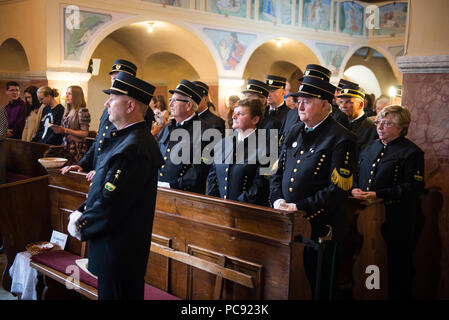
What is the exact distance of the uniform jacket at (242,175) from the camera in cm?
349

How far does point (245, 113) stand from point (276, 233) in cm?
124

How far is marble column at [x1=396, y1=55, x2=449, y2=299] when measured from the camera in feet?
13.0

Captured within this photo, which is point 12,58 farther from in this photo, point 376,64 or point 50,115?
point 376,64

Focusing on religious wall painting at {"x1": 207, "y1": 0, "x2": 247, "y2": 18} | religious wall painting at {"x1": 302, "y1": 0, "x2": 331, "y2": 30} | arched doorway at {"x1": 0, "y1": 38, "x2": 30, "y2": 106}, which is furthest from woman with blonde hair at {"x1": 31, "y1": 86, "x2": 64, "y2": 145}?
religious wall painting at {"x1": 302, "y1": 0, "x2": 331, "y2": 30}

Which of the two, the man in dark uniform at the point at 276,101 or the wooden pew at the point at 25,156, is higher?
the man in dark uniform at the point at 276,101

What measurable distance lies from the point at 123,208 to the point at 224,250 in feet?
2.54

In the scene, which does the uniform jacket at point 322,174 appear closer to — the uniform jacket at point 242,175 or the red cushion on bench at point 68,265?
the uniform jacket at point 242,175

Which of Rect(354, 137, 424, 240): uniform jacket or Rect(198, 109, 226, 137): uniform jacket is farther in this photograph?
Rect(198, 109, 226, 137): uniform jacket

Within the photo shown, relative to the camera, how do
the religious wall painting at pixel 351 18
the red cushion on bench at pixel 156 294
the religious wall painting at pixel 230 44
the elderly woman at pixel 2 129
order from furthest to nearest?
the religious wall painting at pixel 351 18
the religious wall painting at pixel 230 44
the elderly woman at pixel 2 129
the red cushion on bench at pixel 156 294

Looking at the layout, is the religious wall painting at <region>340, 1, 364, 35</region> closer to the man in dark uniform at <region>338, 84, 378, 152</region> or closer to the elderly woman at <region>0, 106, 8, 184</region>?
the man in dark uniform at <region>338, 84, 378, 152</region>

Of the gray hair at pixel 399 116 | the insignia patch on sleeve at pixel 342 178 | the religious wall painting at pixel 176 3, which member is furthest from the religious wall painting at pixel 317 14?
the insignia patch on sleeve at pixel 342 178

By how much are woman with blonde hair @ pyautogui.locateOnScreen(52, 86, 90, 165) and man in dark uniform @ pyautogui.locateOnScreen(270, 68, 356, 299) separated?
341 cm

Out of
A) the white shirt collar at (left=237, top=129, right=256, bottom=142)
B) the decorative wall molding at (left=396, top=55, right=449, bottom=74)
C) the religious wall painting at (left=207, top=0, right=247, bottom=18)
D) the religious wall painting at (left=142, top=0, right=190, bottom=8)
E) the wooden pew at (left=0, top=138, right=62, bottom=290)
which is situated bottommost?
the wooden pew at (left=0, top=138, right=62, bottom=290)

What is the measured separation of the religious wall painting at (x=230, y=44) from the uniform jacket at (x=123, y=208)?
10.0 metres
